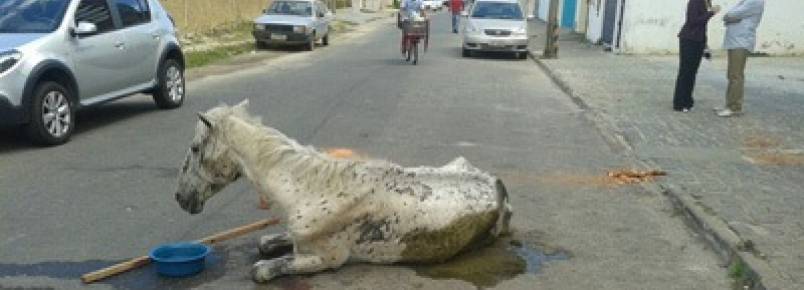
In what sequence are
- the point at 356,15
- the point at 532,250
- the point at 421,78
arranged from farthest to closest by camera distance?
the point at 356,15 → the point at 421,78 → the point at 532,250

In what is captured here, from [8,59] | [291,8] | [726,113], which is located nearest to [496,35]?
[291,8]

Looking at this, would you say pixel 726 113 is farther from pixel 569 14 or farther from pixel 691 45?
pixel 569 14

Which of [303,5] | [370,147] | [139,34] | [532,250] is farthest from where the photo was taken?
[303,5]

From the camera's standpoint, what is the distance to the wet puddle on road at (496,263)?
5.05 m

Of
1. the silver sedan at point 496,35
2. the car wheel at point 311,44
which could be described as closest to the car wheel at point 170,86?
the silver sedan at point 496,35

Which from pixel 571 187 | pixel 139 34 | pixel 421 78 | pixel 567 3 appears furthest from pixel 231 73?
pixel 567 3

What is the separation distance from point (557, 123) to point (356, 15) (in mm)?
44260

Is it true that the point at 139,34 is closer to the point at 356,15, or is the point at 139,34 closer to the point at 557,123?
the point at 557,123

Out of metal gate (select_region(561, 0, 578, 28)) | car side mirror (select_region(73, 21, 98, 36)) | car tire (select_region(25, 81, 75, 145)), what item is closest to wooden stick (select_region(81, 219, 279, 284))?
car tire (select_region(25, 81, 75, 145))

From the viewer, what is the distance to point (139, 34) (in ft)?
35.4

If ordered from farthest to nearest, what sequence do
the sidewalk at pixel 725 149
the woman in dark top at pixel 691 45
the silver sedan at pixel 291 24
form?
1. the silver sedan at pixel 291 24
2. the woman in dark top at pixel 691 45
3. the sidewalk at pixel 725 149

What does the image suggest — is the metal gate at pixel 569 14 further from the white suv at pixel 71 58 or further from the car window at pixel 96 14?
the car window at pixel 96 14

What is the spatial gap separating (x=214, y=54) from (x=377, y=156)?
1403cm

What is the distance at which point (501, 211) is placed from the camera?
5.44m
